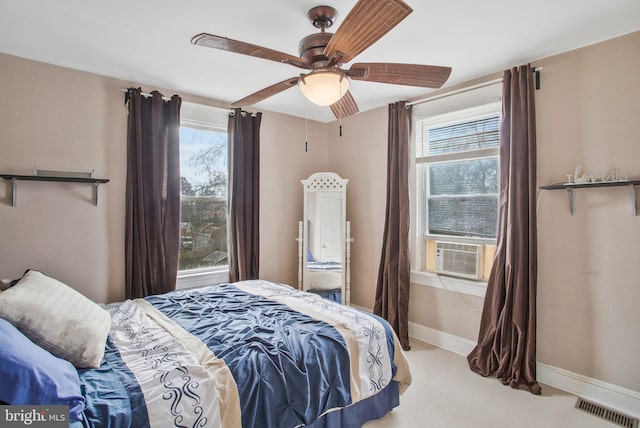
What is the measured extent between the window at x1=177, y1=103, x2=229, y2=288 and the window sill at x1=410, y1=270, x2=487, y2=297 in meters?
2.03

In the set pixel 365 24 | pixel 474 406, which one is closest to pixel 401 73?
pixel 365 24

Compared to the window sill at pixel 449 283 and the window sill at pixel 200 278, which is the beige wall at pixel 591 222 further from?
the window sill at pixel 200 278

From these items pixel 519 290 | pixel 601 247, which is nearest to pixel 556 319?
pixel 519 290

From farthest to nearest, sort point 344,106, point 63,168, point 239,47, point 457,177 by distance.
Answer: point 457,177 < point 63,168 < point 344,106 < point 239,47

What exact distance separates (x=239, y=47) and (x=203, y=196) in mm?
2194

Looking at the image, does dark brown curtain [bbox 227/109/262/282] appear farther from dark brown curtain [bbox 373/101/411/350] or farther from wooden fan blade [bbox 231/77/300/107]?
dark brown curtain [bbox 373/101/411/350]

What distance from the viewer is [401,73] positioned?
74.4 inches

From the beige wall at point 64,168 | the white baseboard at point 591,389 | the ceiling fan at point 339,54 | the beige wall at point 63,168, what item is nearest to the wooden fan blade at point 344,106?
the ceiling fan at point 339,54

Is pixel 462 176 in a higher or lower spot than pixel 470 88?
lower

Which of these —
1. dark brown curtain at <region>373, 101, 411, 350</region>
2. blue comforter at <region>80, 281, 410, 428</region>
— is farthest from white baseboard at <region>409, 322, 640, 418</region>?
blue comforter at <region>80, 281, 410, 428</region>

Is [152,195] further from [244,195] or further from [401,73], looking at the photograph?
[401,73]

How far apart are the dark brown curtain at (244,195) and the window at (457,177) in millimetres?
1704

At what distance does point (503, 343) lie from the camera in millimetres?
2713

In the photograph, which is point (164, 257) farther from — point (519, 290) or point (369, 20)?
point (519, 290)
